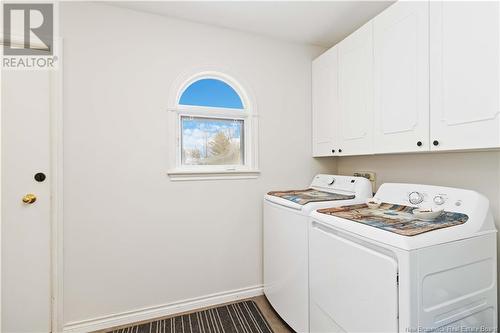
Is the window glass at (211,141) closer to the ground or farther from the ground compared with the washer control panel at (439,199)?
farther from the ground

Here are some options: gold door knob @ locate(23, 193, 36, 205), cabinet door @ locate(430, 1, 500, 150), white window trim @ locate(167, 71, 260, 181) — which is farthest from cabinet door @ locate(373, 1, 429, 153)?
gold door knob @ locate(23, 193, 36, 205)

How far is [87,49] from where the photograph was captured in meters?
1.74

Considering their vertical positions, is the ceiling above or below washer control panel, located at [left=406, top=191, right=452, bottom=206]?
above

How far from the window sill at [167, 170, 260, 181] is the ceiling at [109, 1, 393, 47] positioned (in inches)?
49.9

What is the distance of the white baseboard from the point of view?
173 cm

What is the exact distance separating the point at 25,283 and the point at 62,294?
0.24 metres

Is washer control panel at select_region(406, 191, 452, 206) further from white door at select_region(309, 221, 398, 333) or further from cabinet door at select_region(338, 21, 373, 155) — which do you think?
white door at select_region(309, 221, 398, 333)

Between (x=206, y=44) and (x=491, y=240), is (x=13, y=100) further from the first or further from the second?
(x=491, y=240)

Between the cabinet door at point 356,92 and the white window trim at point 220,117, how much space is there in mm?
765
